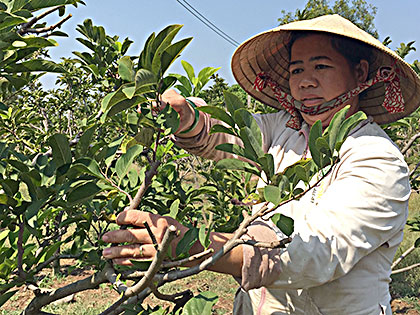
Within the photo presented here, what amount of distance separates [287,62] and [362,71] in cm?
36

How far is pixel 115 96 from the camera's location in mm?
847

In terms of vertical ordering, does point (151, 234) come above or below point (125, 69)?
below

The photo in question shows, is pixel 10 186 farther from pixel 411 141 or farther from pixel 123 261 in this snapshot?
pixel 411 141

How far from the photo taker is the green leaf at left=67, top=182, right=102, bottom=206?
0.94 meters

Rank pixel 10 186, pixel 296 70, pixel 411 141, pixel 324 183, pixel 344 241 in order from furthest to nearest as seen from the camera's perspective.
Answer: pixel 411 141 < pixel 296 70 < pixel 324 183 < pixel 344 241 < pixel 10 186

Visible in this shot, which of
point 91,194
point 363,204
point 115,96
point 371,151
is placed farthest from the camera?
point 371,151

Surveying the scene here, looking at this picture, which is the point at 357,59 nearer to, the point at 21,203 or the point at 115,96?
the point at 115,96

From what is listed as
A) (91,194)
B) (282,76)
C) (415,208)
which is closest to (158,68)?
(91,194)

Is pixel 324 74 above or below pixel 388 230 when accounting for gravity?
above

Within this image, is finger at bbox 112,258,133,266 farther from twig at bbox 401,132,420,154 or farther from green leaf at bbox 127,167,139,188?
twig at bbox 401,132,420,154

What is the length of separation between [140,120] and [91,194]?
20 cm

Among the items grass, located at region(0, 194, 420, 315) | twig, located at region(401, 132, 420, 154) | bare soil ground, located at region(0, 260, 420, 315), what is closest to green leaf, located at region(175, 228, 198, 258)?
twig, located at region(401, 132, 420, 154)

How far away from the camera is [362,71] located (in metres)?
1.58

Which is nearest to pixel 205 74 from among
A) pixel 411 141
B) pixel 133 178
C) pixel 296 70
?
pixel 296 70
